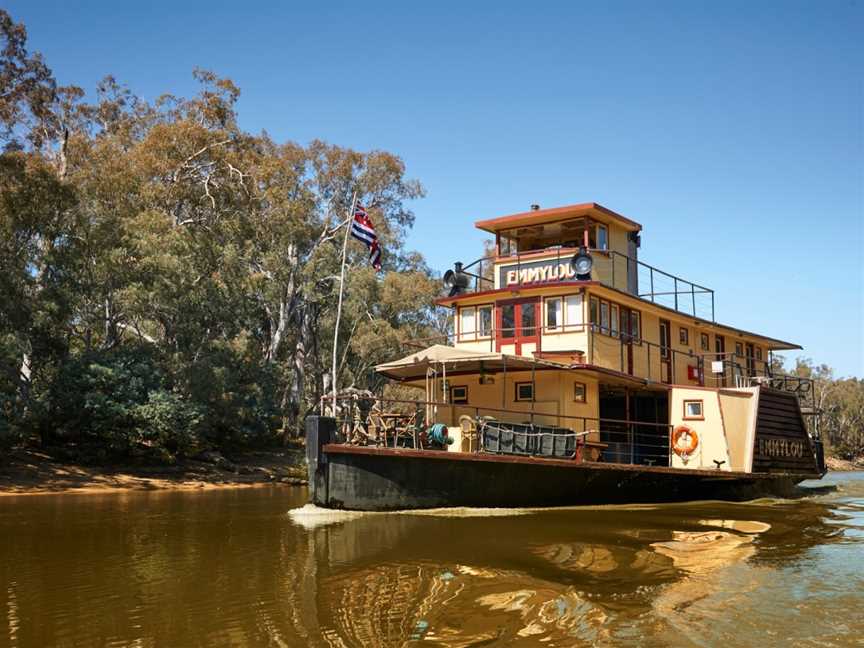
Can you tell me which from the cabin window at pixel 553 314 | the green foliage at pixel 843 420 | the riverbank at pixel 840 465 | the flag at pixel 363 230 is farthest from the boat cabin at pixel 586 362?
the green foliage at pixel 843 420

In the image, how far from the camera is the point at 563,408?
1748cm

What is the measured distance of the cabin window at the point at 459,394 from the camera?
62.5 feet

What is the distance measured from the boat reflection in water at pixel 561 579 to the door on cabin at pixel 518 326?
5.10m

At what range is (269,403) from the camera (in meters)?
33.4

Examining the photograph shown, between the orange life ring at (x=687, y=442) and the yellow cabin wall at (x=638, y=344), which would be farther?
the orange life ring at (x=687, y=442)

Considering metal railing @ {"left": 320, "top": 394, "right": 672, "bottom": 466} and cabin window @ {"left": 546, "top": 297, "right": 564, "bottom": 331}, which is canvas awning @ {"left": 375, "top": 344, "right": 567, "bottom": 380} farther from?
cabin window @ {"left": 546, "top": 297, "right": 564, "bottom": 331}

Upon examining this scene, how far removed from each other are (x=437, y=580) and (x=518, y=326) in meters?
10.8

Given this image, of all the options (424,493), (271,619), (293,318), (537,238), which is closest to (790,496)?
(537,238)

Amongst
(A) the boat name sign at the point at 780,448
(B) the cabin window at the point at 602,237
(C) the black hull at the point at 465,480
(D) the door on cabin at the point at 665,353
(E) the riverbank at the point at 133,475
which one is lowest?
(E) the riverbank at the point at 133,475

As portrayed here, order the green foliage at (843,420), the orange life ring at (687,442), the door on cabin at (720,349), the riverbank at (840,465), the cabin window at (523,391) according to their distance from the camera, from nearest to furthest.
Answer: the cabin window at (523,391) → the orange life ring at (687,442) → the door on cabin at (720,349) → the riverbank at (840,465) → the green foliage at (843,420)

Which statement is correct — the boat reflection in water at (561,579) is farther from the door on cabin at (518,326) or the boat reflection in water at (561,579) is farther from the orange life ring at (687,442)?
the door on cabin at (518,326)

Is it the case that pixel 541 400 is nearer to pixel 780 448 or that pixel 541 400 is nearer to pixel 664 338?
pixel 664 338

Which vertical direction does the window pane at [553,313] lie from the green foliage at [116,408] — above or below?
above

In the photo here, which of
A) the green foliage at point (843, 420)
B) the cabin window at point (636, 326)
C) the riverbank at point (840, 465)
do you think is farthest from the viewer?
the green foliage at point (843, 420)
